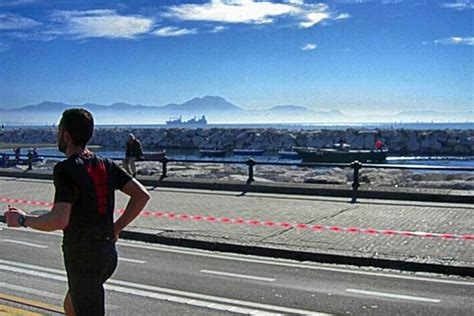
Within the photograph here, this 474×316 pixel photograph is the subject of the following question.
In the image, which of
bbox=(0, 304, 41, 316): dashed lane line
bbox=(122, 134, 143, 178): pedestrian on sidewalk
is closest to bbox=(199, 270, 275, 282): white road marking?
bbox=(0, 304, 41, 316): dashed lane line

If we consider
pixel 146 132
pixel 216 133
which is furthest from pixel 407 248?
pixel 146 132

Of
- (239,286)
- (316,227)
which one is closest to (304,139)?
(316,227)

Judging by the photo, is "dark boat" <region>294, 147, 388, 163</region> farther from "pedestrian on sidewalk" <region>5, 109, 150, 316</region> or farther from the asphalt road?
"pedestrian on sidewalk" <region>5, 109, 150, 316</region>

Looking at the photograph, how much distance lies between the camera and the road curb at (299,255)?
8.59m

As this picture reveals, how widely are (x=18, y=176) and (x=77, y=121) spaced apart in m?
20.8

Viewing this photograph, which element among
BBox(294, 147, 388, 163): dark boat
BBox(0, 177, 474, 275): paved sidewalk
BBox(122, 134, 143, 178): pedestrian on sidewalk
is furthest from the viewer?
BBox(294, 147, 388, 163): dark boat

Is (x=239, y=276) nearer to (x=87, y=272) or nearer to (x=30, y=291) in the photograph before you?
(x=30, y=291)

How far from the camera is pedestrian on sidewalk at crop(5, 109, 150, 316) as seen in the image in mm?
3855

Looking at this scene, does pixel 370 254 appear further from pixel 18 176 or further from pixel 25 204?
pixel 18 176

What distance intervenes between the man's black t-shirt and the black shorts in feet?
0.18

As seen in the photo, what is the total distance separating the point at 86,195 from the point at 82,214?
125 millimetres

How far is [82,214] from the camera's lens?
3.92m

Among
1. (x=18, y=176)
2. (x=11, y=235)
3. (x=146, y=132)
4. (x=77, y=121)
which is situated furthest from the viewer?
(x=146, y=132)

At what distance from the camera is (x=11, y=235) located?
11.6 m
